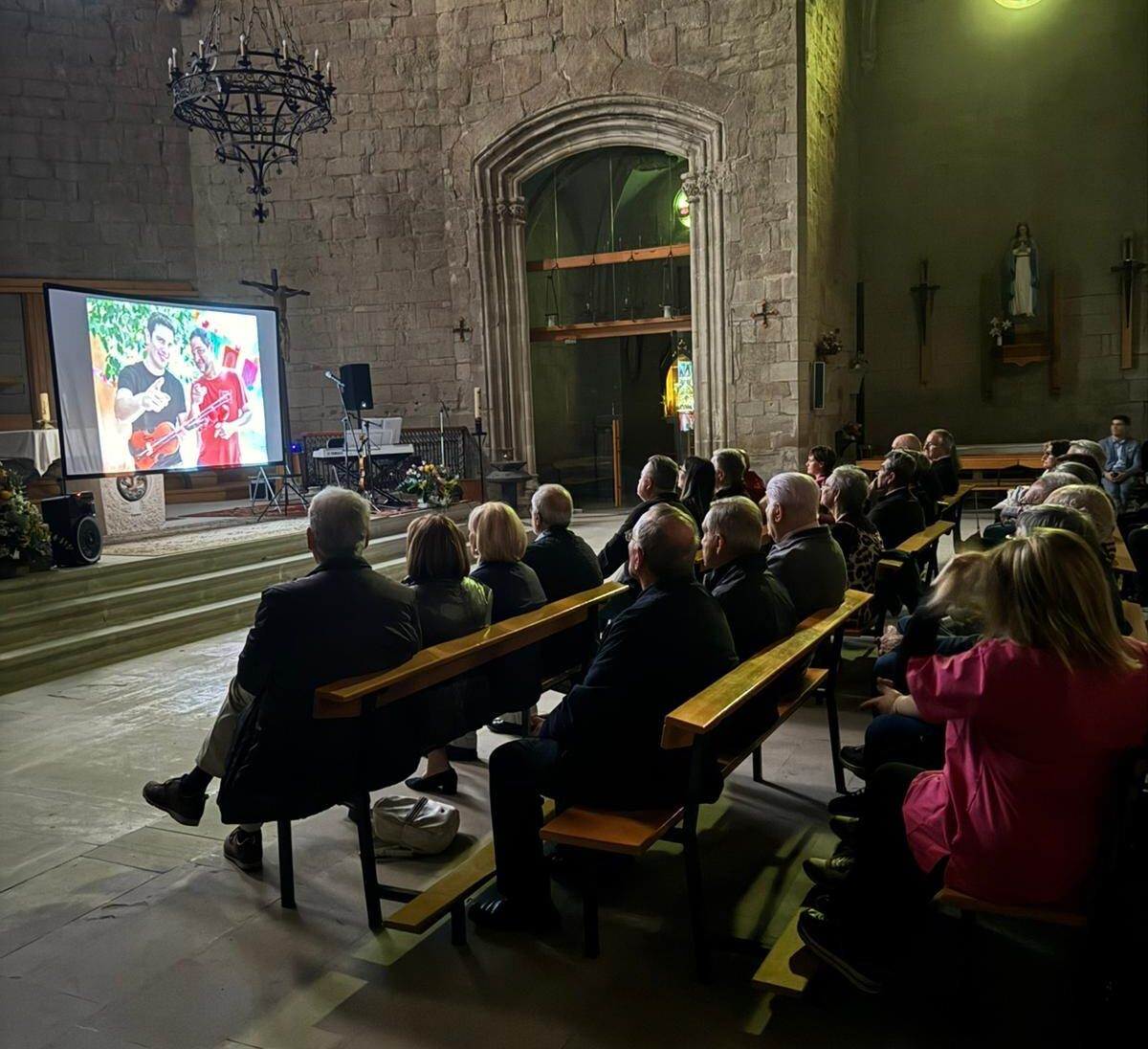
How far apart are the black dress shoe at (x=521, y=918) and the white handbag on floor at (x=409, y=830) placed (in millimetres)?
480

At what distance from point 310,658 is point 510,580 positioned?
120cm

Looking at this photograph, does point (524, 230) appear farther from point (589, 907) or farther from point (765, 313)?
point (589, 907)

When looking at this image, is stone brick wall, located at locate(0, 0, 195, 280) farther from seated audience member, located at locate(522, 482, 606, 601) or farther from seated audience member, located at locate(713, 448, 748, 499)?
seated audience member, located at locate(522, 482, 606, 601)

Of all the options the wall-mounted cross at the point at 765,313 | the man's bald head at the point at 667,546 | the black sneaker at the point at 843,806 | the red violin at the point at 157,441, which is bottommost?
the black sneaker at the point at 843,806

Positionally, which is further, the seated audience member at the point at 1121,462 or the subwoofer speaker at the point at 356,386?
the subwoofer speaker at the point at 356,386

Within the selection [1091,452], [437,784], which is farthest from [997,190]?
[437,784]

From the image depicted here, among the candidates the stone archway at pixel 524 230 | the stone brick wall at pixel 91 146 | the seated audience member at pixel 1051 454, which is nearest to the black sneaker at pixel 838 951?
the seated audience member at pixel 1051 454

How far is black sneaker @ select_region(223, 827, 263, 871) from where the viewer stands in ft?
9.63

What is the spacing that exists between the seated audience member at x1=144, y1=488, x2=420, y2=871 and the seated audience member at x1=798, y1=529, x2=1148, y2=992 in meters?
1.28

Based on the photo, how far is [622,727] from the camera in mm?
2322

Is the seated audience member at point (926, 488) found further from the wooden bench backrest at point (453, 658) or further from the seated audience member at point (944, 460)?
the wooden bench backrest at point (453, 658)

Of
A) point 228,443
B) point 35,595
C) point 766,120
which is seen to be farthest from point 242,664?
point 766,120

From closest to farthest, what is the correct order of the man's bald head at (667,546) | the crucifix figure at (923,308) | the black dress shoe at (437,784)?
the man's bald head at (667,546), the black dress shoe at (437,784), the crucifix figure at (923,308)

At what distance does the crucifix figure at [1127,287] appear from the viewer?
38.9ft
